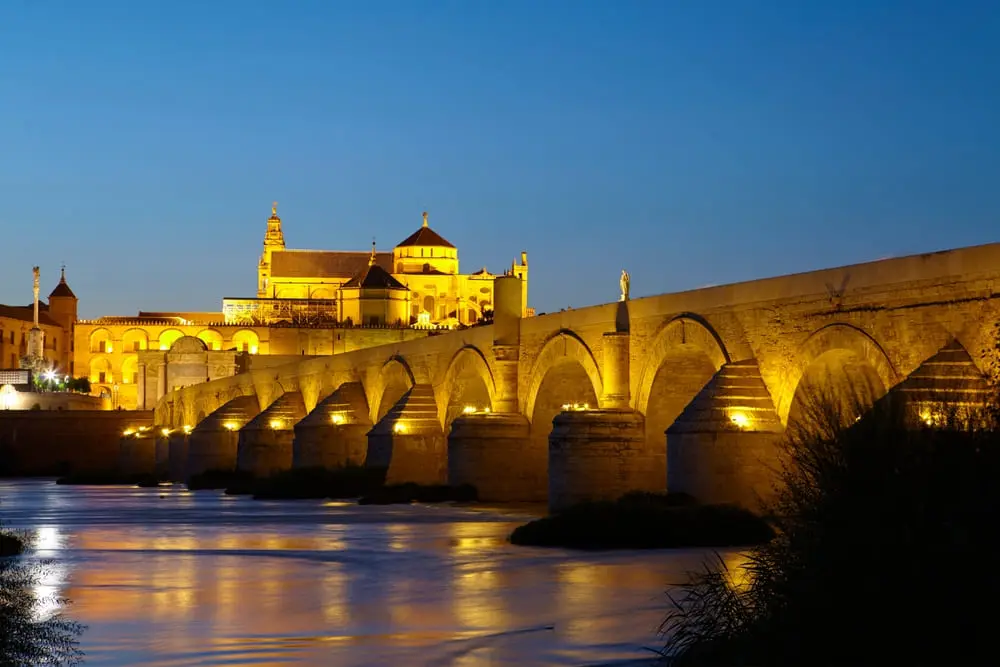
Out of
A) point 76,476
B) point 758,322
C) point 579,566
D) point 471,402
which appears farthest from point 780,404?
point 76,476

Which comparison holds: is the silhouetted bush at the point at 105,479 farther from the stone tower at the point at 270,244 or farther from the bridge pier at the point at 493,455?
the stone tower at the point at 270,244

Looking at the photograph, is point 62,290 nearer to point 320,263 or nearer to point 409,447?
point 320,263

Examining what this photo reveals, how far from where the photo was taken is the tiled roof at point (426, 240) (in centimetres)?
12150

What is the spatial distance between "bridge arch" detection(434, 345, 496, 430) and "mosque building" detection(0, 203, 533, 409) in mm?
56399

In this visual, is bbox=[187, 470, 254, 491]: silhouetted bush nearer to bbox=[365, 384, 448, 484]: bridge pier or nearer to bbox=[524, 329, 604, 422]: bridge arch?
bbox=[365, 384, 448, 484]: bridge pier

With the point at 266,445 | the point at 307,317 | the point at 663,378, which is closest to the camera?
the point at 663,378

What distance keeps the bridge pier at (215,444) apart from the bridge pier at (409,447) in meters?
15.8

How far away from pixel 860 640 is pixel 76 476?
181 ft

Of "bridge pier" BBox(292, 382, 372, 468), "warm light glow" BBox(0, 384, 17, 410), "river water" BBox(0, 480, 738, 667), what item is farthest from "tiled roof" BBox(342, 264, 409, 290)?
"river water" BBox(0, 480, 738, 667)

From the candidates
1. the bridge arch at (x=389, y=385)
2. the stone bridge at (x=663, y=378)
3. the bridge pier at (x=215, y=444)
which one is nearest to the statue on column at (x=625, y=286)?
the stone bridge at (x=663, y=378)

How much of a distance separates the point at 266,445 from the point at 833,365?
2762 centimetres

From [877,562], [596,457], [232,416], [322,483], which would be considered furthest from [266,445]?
[877,562]

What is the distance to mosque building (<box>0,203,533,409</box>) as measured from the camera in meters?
101

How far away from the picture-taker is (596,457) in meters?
25.6
